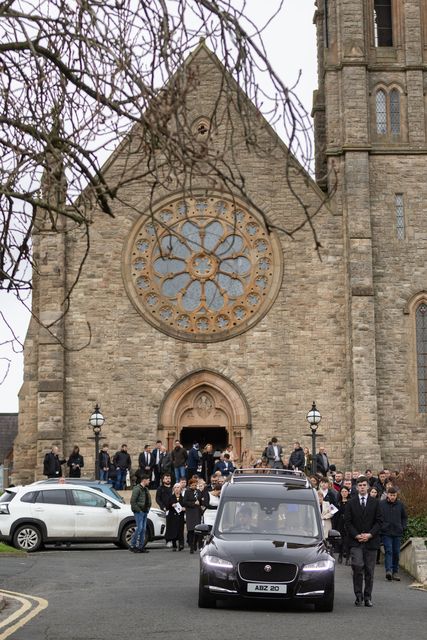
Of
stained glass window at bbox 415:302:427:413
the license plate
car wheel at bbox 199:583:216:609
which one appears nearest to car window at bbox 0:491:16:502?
car wheel at bbox 199:583:216:609

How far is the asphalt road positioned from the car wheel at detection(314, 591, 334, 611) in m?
0.22

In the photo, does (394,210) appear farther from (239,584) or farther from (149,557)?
(239,584)

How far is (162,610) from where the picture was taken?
15.8 m

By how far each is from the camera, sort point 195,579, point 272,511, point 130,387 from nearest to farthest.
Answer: point 272,511
point 195,579
point 130,387

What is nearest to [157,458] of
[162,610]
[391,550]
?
[391,550]

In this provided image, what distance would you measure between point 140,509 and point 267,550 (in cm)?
957

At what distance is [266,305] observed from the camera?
38.8m

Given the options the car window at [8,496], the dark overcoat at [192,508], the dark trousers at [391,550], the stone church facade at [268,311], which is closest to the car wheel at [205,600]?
the dark trousers at [391,550]

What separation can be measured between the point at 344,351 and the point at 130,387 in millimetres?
6347

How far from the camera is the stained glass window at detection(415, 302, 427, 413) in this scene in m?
38.3

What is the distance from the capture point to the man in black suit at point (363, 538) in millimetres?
17500

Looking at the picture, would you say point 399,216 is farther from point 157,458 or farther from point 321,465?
point 157,458

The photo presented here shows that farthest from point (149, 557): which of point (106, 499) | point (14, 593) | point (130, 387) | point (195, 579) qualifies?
point (130, 387)

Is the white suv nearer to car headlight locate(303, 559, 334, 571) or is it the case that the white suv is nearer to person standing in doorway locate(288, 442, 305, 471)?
person standing in doorway locate(288, 442, 305, 471)
